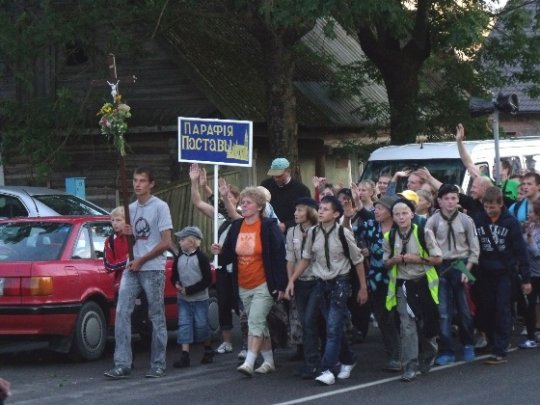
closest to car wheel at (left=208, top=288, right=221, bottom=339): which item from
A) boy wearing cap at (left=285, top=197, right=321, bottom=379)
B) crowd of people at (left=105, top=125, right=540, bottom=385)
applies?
crowd of people at (left=105, top=125, right=540, bottom=385)

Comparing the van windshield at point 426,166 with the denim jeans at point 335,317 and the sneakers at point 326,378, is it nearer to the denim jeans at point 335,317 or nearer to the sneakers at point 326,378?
the denim jeans at point 335,317

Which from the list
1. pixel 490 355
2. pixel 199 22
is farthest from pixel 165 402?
pixel 199 22

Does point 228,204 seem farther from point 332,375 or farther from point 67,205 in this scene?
point 67,205

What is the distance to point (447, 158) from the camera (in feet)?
59.6

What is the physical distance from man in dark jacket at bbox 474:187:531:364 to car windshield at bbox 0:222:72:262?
4.26 meters

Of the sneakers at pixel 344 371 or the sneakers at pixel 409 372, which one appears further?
the sneakers at pixel 344 371

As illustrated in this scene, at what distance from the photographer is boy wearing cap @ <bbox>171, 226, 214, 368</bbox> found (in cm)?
1266

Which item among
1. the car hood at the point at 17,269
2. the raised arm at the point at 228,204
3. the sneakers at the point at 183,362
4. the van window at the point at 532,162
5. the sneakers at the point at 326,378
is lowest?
the sneakers at the point at 326,378

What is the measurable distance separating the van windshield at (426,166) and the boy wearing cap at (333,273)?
599 cm

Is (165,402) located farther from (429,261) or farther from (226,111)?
(226,111)

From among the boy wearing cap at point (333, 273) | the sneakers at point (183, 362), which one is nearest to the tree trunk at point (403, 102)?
the sneakers at point (183, 362)

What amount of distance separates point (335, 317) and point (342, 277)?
14.8 inches

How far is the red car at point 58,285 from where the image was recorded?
12.4 meters

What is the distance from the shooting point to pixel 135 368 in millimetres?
12711
